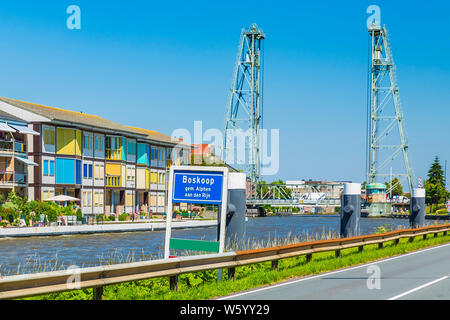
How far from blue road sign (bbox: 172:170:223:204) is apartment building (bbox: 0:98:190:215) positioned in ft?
156

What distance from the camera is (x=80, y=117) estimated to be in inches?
2970

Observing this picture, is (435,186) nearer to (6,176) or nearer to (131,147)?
(131,147)

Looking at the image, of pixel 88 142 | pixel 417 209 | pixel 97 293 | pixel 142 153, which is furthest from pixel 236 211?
pixel 142 153

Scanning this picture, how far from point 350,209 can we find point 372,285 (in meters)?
13.9

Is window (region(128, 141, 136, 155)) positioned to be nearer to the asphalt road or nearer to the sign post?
the asphalt road

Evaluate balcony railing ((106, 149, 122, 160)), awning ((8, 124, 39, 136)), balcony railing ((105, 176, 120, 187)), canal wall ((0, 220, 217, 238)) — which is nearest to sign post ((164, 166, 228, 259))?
canal wall ((0, 220, 217, 238))

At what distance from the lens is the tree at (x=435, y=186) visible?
503 feet

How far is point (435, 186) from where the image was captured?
153375mm

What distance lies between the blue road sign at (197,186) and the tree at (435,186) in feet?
470

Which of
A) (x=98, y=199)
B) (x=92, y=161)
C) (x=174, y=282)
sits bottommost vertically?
(x=98, y=199)

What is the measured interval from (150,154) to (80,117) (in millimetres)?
13486

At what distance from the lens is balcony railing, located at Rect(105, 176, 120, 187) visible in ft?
247
